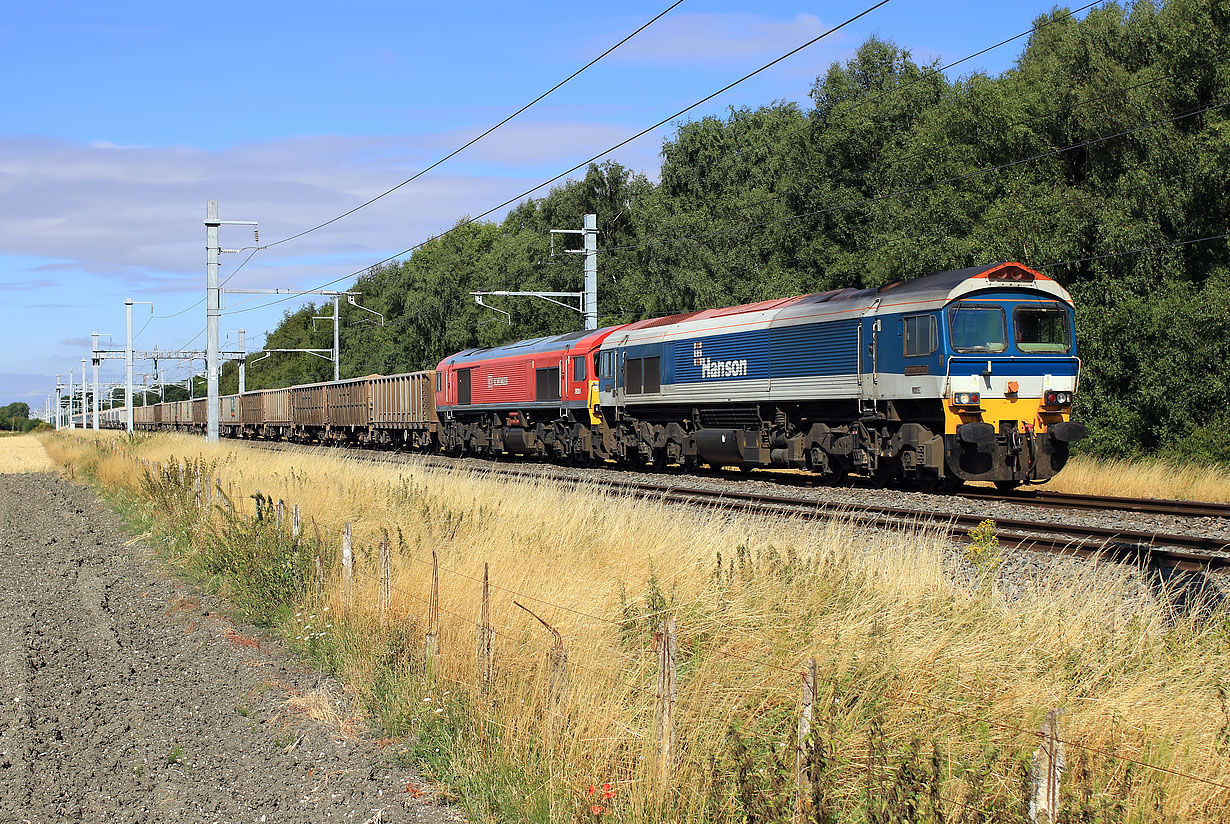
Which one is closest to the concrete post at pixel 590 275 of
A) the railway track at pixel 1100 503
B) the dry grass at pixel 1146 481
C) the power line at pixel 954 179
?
the power line at pixel 954 179

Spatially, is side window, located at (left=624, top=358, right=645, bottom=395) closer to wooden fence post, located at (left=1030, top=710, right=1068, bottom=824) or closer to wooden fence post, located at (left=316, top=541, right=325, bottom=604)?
wooden fence post, located at (left=316, top=541, right=325, bottom=604)

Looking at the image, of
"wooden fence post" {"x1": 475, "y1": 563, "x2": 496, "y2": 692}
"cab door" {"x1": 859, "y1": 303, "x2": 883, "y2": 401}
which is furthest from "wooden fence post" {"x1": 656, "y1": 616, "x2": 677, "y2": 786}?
"cab door" {"x1": 859, "y1": 303, "x2": 883, "y2": 401}

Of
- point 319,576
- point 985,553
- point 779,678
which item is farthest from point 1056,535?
point 319,576

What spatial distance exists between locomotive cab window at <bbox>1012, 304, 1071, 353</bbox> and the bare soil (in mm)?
13737

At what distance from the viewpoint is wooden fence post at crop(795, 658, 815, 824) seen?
Answer: 4.68 meters

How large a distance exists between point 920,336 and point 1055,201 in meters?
14.7

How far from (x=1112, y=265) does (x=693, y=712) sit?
2754cm

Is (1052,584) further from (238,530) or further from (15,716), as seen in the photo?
(238,530)

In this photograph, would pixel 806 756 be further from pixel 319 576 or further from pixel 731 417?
pixel 731 417

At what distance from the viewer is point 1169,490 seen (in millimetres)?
20375

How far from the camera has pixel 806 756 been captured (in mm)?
4848

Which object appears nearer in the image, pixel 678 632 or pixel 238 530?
pixel 678 632

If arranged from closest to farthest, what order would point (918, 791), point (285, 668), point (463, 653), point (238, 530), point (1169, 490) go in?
point (918, 791) → point (463, 653) → point (285, 668) → point (238, 530) → point (1169, 490)

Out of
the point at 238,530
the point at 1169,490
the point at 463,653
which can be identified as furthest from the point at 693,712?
the point at 1169,490
